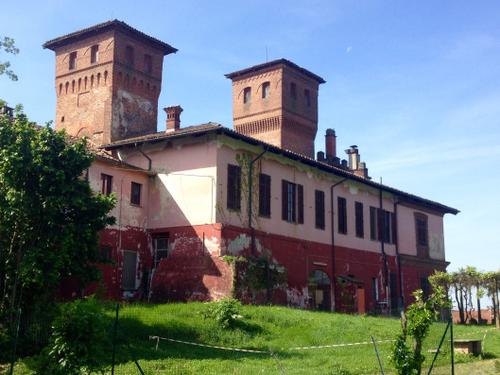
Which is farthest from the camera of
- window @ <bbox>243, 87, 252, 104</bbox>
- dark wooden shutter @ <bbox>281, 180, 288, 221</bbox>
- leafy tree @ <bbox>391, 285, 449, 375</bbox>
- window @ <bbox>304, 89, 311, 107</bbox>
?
window @ <bbox>304, 89, 311, 107</bbox>

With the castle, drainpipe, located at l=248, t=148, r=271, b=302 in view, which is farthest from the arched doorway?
drainpipe, located at l=248, t=148, r=271, b=302

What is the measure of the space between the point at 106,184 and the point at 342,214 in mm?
11424

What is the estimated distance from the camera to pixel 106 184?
74.7 ft

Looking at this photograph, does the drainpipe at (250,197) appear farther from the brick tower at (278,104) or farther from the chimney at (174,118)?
the brick tower at (278,104)

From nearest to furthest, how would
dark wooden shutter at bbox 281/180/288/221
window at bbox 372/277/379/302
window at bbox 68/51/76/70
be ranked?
dark wooden shutter at bbox 281/180/288/221 < window at bbox 372/277/379/302 < window at bbox 68/51/76/70

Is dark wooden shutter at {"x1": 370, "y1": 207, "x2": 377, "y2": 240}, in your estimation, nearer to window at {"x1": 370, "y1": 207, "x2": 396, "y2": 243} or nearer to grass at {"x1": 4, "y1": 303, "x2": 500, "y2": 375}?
window at {"x1": 370, "y1": 207, "x2": 396, "y2": 243}

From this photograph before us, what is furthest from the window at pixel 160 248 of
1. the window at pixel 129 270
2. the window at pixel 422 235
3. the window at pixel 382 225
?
the window at pixel 422 235

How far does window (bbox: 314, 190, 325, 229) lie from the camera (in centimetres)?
2761

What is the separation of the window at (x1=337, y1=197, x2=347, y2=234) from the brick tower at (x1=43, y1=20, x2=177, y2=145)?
982 cm

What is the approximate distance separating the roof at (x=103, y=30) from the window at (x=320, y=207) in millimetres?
11722

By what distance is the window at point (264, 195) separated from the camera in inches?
977

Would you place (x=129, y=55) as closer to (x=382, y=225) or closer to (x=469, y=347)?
(x=382, y=225)

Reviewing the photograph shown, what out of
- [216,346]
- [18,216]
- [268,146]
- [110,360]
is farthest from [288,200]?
[110,360]

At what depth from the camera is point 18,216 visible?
607 inches
